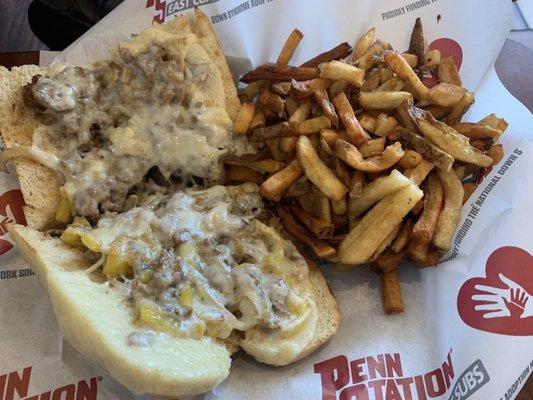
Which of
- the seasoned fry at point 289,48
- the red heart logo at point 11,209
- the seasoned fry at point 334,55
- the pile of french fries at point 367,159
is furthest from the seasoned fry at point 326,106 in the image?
the red heart logo at point 11,209

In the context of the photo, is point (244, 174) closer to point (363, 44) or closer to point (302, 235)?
point (302, 235)

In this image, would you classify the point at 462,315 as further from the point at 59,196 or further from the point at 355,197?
the point at 59,196

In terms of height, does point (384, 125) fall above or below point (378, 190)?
above

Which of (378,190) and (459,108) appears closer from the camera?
(378,190)

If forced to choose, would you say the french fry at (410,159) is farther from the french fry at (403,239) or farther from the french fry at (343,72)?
the french fry at (343,72)

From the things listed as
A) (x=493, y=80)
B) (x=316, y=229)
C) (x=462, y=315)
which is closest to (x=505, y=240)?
(x=462, y=315)

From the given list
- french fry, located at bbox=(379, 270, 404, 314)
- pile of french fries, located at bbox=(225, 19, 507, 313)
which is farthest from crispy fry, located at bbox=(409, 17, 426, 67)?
french fry, located at bbox=(379, 270, 404, 314)

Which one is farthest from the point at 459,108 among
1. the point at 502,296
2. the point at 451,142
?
the point at 502,296
